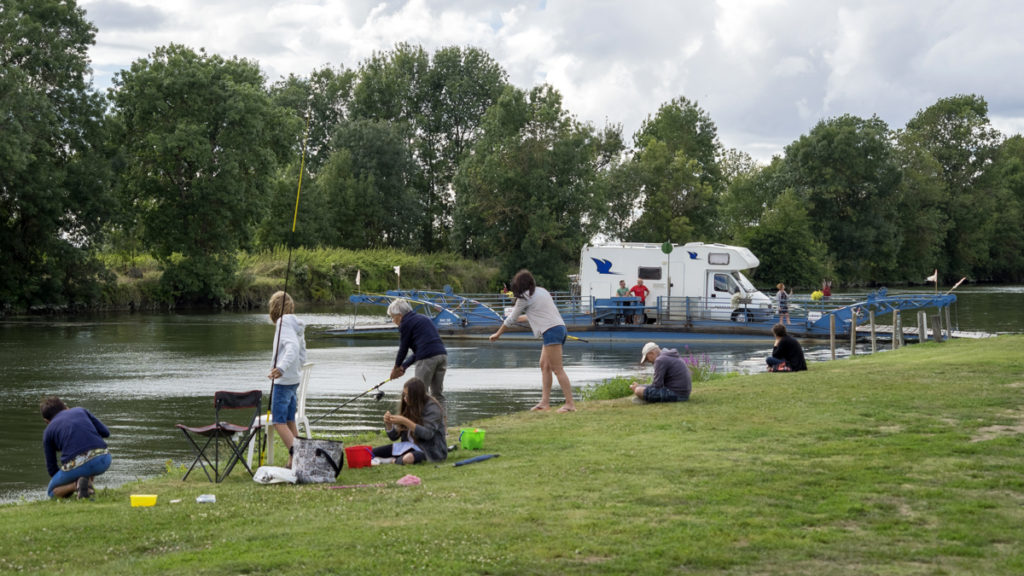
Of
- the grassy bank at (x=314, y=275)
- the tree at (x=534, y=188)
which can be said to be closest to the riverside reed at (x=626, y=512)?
the grassy bank at (x=314, y=275)

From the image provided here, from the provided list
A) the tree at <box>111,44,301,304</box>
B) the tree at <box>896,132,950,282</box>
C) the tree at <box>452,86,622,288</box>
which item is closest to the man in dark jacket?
the tree at <box>111,44,301,304</box>

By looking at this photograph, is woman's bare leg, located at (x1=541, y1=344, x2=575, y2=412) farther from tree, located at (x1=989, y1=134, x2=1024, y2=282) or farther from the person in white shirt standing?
tree, located at (x1=989, y1=134, x2=1024, y2=282)

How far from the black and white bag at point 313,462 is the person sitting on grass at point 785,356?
11561 mm

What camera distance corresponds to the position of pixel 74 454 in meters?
9.14

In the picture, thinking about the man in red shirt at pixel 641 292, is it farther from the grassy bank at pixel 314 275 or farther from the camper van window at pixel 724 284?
the grassy bank at pixel 314 275

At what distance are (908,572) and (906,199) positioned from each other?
91.9m

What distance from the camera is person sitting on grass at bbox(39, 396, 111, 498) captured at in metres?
9.12

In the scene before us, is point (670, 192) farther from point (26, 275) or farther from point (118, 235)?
point (26, 275)

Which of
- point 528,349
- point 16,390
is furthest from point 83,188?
point 16,390

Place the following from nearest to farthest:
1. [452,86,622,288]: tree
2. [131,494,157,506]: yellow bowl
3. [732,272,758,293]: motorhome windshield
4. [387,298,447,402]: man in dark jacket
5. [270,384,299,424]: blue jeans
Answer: [131,494,157,506]: yellow bowl < [270,384,299,424]: blue jeans < [387,298,447,402]: man in dark jacket < [732,272,758,293]: motorhome windshield < [452,86,622,288]: tree

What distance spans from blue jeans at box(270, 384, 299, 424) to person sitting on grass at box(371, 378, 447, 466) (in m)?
0.95

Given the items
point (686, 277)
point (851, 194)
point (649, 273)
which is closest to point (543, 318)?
point (686, 277)

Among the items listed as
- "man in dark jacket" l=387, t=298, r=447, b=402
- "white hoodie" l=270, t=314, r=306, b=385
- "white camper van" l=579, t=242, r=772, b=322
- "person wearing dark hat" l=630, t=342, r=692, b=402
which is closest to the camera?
"white hoodie" l=270, t=314, r=306, b=385

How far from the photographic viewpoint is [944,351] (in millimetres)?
22453
